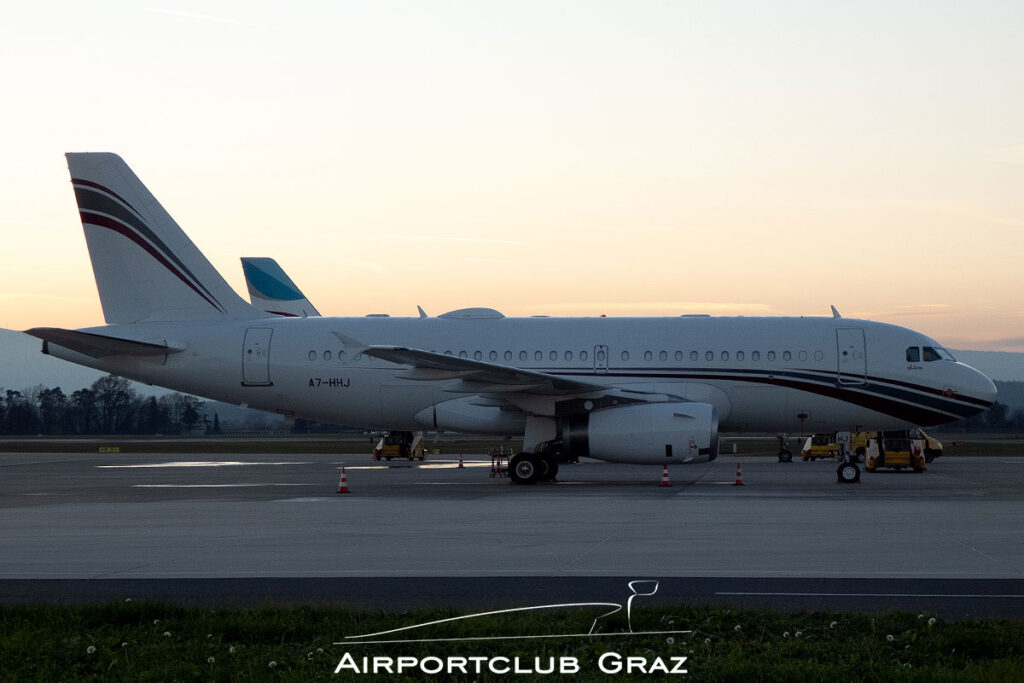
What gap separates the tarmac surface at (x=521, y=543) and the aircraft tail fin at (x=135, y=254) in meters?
5.70

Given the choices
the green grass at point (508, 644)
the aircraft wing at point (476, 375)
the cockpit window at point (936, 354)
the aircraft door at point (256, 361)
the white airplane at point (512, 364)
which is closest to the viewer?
the green grass at point (508, 644)

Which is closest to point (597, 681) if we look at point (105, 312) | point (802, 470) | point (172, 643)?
point (172, 643)

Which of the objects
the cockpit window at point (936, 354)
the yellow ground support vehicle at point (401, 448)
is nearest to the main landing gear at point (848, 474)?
the cockpit window at point (936, 354)

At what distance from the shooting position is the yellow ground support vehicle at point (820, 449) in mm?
52438

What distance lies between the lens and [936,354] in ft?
100

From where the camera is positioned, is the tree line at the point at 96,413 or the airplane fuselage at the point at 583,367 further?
the tree line at the point at 96,413

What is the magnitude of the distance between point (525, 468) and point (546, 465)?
21.5 inches

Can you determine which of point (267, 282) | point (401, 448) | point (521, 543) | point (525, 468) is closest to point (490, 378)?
point (525, 468)

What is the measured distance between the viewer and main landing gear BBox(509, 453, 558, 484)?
29.0 m

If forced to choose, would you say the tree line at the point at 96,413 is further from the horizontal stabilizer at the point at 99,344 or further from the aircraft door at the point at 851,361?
the aircraft door at the point at 851,361

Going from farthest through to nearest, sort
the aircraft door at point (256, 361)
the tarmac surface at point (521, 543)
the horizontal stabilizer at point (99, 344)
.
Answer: the aircraft door at point (256, 361), the horizontal stabilizer at point (99, 344), the tarmac surface at point (521, 543)

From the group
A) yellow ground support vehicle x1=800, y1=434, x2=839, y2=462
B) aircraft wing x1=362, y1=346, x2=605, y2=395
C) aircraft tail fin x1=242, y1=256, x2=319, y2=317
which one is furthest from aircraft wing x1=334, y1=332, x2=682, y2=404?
aircraft tail fin x1=242, y1=256, x2=319, y2=317

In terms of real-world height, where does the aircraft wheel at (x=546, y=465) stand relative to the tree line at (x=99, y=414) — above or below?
below

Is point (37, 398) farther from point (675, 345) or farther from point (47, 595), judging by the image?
point (47, 595)
